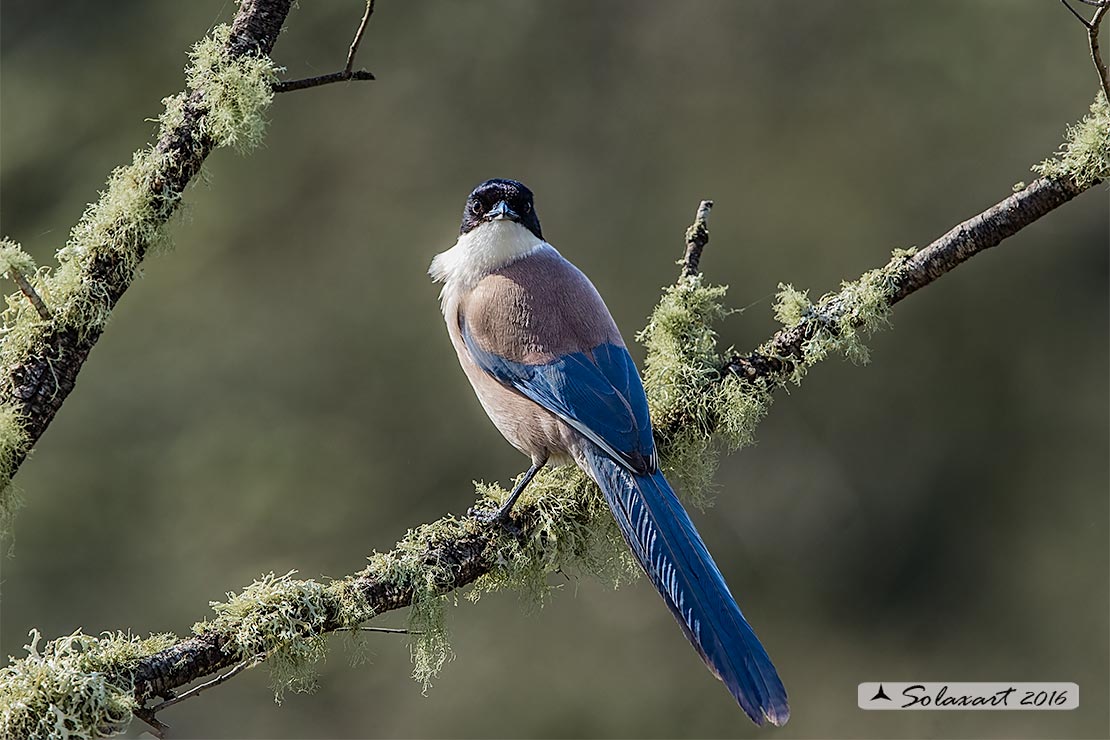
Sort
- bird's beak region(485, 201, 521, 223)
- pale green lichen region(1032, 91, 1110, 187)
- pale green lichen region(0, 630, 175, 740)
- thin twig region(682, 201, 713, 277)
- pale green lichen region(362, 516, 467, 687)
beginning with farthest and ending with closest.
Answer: bird's beak region(485, 201, 521, 223) → thin twig region(682, 201, 713, 277) → pale green lichen region(1032, 91, 1110, 187) → pale green lichen region(362, 516, 467, 687) → pale green lichen region(0, 630, 175, 740)

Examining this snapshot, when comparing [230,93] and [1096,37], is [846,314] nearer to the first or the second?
[1096,37]

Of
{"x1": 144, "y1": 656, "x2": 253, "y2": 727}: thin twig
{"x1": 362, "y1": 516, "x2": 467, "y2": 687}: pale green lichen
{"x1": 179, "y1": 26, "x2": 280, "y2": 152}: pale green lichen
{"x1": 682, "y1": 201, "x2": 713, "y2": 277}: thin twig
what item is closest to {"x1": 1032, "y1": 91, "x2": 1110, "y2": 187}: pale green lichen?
{"x1": 682, "y1": 201, "x2": 713, "y2": 277}: thin twig

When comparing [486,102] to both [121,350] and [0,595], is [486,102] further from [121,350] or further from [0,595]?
[0,595]

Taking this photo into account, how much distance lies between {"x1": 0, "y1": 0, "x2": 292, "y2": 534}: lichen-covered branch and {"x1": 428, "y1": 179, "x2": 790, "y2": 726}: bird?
0.82 m

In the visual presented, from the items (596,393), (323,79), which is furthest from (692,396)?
(323,79)

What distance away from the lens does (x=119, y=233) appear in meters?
2.21

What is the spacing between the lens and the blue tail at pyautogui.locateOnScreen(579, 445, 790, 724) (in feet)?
6.91

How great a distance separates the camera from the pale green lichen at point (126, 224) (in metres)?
2.16

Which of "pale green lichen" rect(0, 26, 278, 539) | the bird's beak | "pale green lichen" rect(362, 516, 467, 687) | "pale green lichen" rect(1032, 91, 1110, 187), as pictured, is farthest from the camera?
the bird's beak

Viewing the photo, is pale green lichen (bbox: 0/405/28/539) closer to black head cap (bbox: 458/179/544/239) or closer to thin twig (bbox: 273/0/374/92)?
thin twig (bbox: 273/0/374/92)

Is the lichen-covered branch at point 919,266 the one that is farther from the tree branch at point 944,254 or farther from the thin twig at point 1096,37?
the thin twig at point 1096,37

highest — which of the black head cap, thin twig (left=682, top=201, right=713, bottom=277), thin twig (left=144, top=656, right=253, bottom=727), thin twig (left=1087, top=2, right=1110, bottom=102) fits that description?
the black head cap

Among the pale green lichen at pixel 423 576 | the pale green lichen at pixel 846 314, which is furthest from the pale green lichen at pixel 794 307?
the pale green lichen at pixel 423 576

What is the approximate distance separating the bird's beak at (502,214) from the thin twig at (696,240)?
1.48ft
